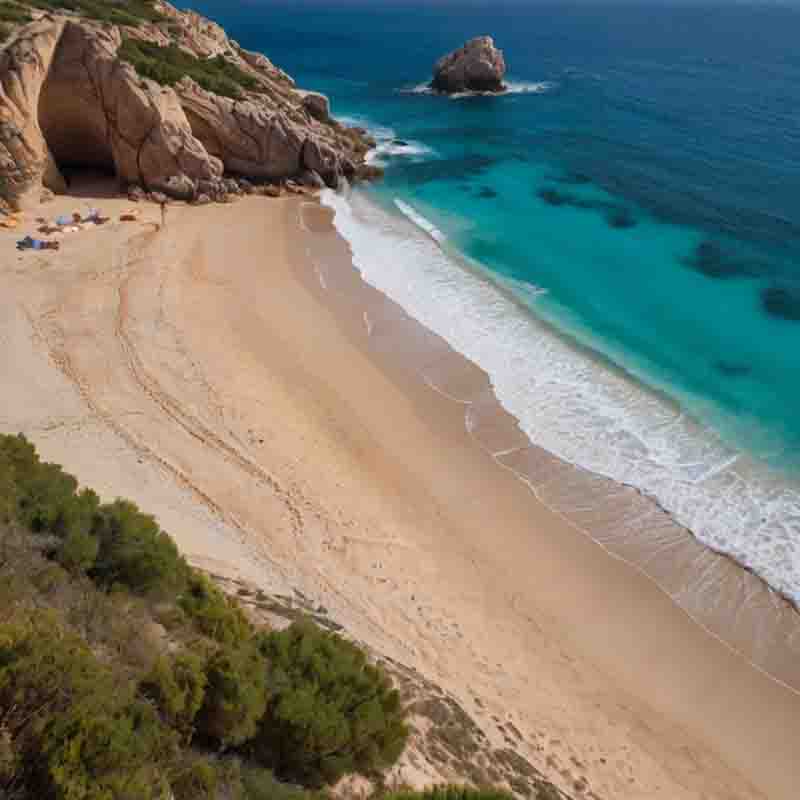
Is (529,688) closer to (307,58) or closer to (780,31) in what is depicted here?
(307,58)

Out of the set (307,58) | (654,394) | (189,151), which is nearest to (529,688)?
(654,394)

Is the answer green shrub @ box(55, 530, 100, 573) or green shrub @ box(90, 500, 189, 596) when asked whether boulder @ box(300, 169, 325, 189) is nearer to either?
green shrub @ box(90, 500, 189, 596)

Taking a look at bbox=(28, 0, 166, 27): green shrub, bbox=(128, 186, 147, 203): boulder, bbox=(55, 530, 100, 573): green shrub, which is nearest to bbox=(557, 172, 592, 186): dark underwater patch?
bbox=(128, 186, 147, 203): boulder

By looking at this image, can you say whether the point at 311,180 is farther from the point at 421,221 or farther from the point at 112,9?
the point at 112,9

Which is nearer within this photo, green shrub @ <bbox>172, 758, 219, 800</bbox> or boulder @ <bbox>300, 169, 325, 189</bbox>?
green shrub @ <bbox>172, 758, 219, 800</bbox>

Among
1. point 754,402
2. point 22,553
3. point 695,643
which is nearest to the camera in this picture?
point 22,553

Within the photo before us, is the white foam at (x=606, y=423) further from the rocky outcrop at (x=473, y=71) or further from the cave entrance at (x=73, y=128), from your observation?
the rocky outcrop at (x=473, y=71)
